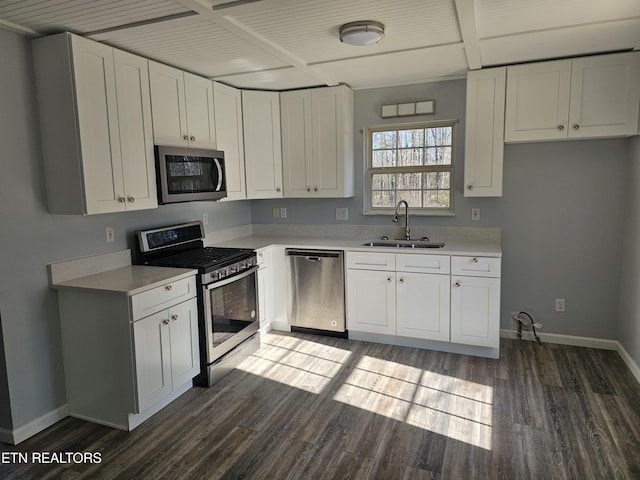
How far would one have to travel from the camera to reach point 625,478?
2.15m

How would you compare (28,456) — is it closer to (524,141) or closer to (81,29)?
(81,29)

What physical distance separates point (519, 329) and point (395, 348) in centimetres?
114

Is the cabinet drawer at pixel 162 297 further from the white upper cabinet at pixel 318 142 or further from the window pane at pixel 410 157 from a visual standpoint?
the window pane at pixel 410 157

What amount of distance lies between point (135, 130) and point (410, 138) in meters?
2.43

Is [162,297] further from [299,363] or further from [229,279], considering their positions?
[299,363]

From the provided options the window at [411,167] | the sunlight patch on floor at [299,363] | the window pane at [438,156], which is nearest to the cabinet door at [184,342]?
the sunlight patch on floor at [299,363]

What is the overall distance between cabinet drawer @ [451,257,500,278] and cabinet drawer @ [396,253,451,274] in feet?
0.21

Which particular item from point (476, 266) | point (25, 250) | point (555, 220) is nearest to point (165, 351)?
point (25, 250)

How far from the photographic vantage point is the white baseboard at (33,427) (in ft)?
8.34

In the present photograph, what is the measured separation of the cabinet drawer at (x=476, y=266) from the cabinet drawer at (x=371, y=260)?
0.51 m

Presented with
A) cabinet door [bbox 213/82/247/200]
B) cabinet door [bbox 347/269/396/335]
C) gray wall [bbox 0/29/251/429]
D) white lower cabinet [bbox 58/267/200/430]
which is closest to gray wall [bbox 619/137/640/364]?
cabinet door [bbox 347/269/396/335]

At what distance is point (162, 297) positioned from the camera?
2775mm

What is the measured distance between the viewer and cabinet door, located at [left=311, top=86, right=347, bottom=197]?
408 cm

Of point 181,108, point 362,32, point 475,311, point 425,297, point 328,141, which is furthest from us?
point 328,141
